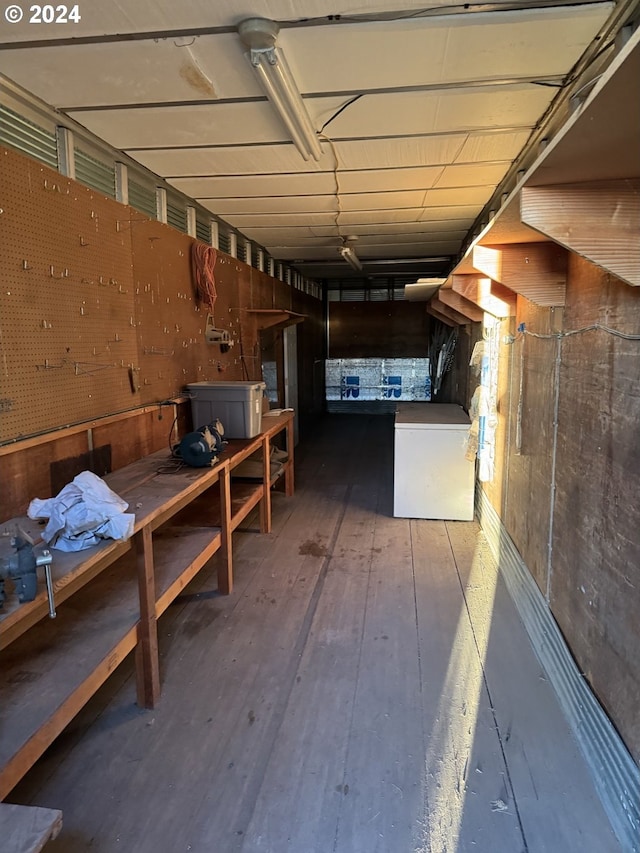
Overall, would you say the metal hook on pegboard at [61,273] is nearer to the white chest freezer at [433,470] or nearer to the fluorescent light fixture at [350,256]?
the white chest freezer at [433,470]

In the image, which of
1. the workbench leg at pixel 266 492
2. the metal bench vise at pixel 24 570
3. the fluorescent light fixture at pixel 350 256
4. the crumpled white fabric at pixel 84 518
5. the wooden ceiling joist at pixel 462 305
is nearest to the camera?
the metal bench vise at pixel 24 570

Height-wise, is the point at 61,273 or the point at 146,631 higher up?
the point at 61,273

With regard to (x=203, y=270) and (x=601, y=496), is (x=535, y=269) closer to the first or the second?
(x=601, y=496)

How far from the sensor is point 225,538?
2.96 meters

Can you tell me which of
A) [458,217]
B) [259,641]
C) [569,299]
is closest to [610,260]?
[569,299]

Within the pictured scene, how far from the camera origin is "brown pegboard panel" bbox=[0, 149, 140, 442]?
6.79 feet

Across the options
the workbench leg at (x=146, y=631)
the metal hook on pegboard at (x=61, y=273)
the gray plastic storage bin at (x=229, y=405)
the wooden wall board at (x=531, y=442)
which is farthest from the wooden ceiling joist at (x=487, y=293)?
the workbench leg at (x=146, y=631)

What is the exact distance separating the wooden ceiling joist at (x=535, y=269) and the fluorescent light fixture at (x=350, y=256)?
144 inches

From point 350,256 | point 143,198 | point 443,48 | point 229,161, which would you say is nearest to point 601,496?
point 443,48

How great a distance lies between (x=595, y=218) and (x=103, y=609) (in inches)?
84.1

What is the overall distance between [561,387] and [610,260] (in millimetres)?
867

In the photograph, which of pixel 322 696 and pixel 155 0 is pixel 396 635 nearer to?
pixel 322 696

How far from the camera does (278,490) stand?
5.17 m

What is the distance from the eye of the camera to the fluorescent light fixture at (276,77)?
5.57ft
